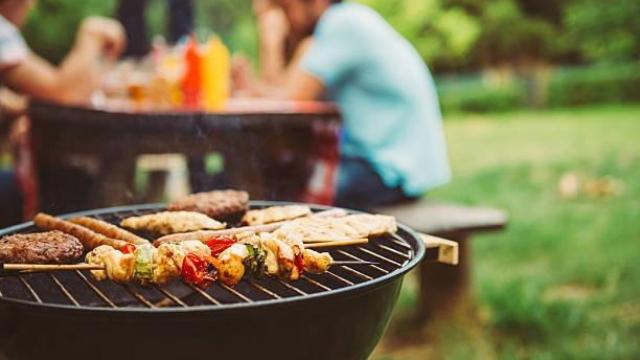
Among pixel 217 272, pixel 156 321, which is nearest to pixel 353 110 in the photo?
pixel 217 272

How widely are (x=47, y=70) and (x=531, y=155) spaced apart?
337 inches

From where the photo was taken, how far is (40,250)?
1.89 meters

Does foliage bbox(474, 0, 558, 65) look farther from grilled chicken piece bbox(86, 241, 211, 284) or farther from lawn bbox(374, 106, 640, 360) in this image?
grilled chicken piece bbox(86, 241, 211, 284)

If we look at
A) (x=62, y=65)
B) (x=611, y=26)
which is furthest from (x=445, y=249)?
(x=611, y=26)

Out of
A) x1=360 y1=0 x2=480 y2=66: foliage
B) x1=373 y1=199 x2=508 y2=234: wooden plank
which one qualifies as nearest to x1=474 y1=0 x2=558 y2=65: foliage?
x1=360 y1=0 x2=480 y2=66: foliage

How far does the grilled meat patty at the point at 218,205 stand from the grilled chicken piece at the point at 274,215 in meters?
0.04

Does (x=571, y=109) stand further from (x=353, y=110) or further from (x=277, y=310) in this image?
(x=277, y=310)

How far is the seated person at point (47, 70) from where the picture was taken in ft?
13.9

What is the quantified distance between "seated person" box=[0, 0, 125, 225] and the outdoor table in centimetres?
39

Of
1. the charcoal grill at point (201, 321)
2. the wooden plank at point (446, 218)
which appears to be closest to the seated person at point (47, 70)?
the wooden plank at point (446, 218)

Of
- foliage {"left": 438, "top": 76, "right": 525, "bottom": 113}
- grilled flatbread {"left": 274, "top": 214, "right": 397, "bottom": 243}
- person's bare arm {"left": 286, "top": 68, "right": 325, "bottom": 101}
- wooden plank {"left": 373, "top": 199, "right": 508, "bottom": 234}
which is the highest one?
person's bare arm {"left": 286, "top": 68, "right": 325, "bottom": 101}

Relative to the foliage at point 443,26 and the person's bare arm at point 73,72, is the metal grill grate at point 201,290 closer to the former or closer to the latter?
the person's bare arm at point 73,72

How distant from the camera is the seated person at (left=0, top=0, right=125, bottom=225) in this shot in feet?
13.9

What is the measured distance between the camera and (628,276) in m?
4.98
